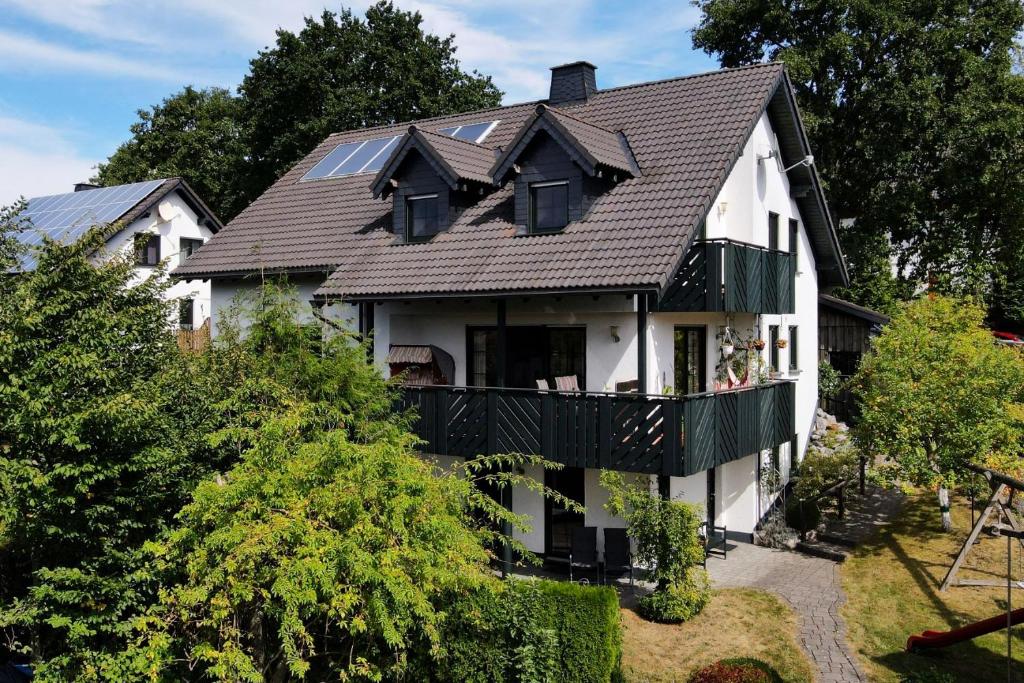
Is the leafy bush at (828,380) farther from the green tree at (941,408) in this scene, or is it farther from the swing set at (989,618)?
the swing set at (989,618)

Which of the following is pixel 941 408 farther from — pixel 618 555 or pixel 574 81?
pixel 574 81

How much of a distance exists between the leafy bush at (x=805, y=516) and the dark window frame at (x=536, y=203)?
7996 millimetres

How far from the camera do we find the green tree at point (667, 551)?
1392cm

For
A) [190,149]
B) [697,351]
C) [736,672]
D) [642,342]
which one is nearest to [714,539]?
[697,351]

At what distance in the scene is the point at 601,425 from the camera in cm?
1470

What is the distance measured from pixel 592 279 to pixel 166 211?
86.0 ft

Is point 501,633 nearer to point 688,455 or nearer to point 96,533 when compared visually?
point 688,455

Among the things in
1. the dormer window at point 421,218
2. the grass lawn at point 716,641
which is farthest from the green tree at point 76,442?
A: the dormer window at point 421,218

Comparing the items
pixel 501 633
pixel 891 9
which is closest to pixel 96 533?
pixel 501 633

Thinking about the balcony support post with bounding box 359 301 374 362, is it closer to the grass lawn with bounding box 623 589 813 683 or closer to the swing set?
the grass lawn with bounding box 623 589 813 683

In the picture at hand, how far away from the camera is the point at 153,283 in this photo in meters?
12.4

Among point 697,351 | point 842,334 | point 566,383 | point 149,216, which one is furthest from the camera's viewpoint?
point 149,216

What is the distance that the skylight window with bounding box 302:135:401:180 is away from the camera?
77.0ft

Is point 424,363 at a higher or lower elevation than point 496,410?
higher
